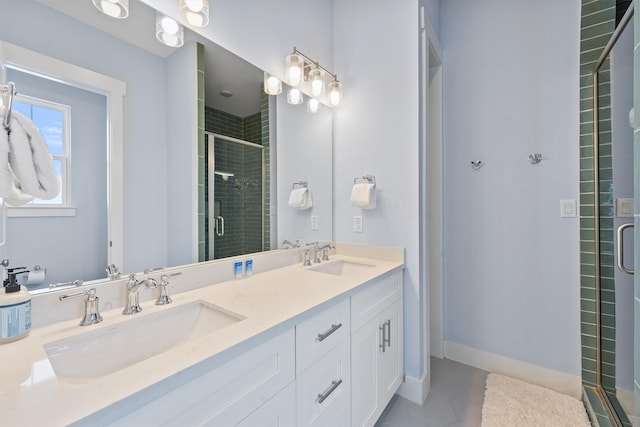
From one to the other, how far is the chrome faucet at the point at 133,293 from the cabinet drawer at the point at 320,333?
0.55m

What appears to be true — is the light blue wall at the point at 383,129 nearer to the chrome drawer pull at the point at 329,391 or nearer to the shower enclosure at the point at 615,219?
the chrome drawer pull at the point at 329,391

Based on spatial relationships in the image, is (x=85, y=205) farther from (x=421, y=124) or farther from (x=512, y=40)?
(x=512, y=40)

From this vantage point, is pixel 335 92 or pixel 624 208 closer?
pixel 624 208

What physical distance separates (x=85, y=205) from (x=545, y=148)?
2.47 meters

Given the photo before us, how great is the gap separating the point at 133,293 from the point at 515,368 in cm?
236

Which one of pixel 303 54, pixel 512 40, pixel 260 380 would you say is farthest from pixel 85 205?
pixel 512 40

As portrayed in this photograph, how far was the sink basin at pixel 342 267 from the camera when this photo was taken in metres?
1.74

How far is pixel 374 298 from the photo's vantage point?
1412 millimetres

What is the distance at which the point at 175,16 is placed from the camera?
114cm

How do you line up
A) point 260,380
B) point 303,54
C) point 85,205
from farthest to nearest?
point 303,54 < point 85,205 < point 260,380

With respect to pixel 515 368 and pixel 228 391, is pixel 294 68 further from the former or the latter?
pixel 515 368

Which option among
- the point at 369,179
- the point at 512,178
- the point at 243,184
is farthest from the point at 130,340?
the point at 512,178

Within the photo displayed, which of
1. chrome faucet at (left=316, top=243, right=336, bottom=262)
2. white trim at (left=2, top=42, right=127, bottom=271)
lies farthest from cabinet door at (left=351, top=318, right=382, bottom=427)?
white trim at (left=2, top=42, right=127, bottom=271)

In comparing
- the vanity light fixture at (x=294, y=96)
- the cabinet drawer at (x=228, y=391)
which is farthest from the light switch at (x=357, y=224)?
the cabinet drawer at (x=228, y=391)
